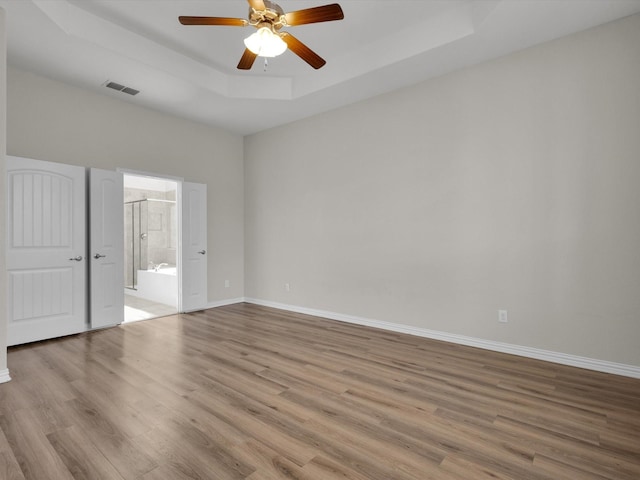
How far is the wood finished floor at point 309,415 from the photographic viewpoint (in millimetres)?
1670

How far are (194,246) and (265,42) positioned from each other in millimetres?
3623

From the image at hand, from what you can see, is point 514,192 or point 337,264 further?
point 337,264

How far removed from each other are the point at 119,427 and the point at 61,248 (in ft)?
9.24

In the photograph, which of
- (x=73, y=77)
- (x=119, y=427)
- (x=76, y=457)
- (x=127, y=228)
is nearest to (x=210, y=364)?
(x=119, y=427)

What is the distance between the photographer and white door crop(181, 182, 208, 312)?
17.1ft

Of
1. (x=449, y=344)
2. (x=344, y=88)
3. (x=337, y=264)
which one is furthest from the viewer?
(x=337, y=264)

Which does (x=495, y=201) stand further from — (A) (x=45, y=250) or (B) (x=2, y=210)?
(A) (x=45, y=250)

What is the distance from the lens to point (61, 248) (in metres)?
3.88

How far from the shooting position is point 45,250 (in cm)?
375

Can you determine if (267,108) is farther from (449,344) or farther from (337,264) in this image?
(449,344)

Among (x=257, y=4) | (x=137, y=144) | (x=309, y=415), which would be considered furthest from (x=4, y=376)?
(x=257, y=4)

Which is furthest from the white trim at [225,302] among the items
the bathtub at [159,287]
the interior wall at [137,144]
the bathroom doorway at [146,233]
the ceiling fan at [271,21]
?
the ceiling fan at [271,21]

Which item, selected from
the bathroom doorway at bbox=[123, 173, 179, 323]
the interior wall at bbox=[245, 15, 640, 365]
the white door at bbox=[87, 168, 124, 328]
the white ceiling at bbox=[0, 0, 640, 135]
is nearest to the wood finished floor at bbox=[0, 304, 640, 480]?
the interior wall at bbox=[245, 15, 640, 365]

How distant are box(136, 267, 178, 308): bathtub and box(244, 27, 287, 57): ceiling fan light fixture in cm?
412
